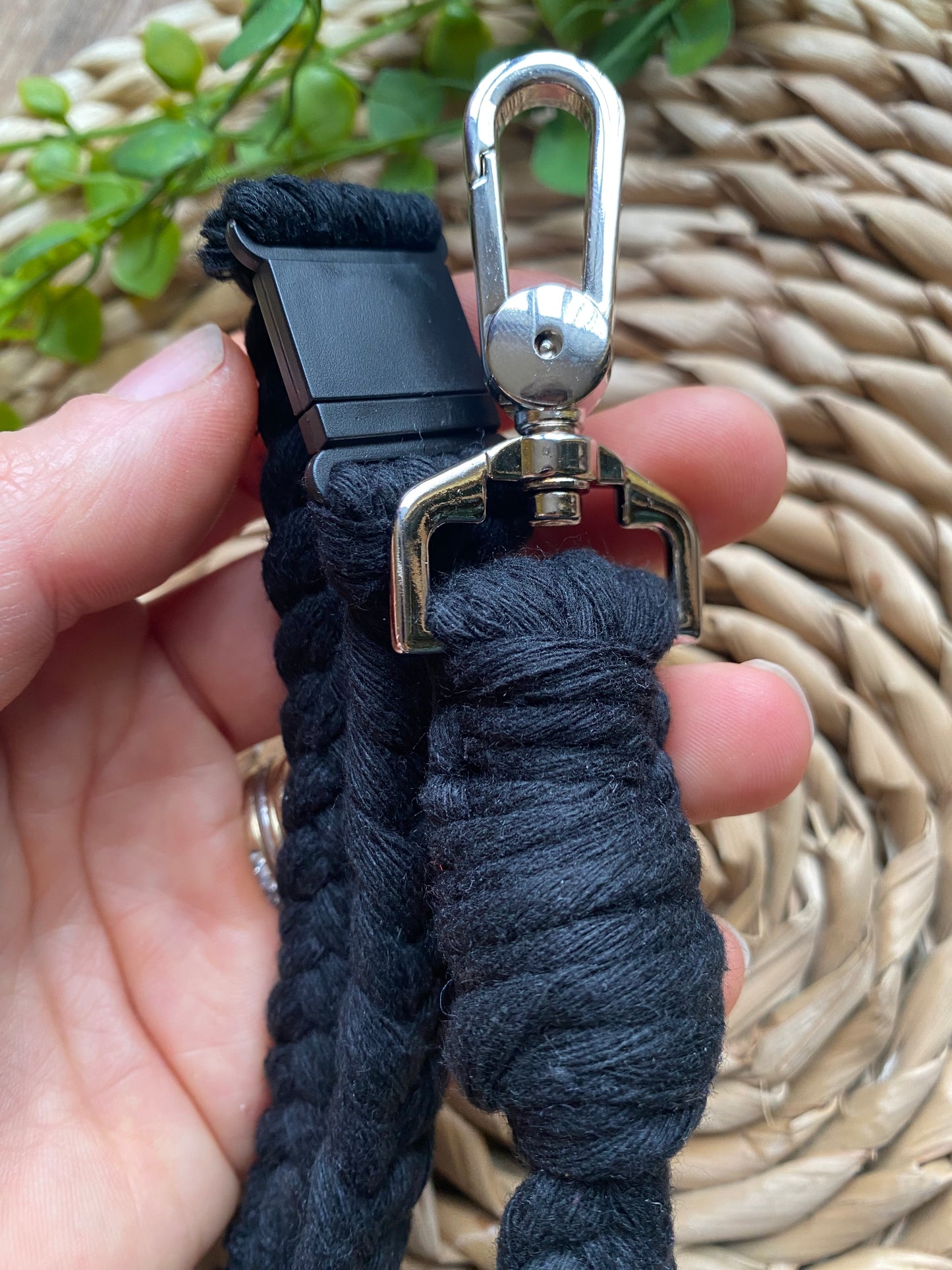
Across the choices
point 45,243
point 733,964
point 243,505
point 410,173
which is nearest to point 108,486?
point 243,505

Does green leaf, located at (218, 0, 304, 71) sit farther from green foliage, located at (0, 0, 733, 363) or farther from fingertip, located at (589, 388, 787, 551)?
fingertip, located at (589, 388, 787, 551)

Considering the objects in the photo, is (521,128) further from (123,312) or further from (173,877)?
(173,877)

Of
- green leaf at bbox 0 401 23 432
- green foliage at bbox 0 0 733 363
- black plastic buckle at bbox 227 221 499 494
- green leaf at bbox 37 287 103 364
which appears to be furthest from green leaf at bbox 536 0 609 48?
green leaf at bbox 0 401 23 432

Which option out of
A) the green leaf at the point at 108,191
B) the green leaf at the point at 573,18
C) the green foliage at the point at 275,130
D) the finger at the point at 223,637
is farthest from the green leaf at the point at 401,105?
the finger at the point at 223,637

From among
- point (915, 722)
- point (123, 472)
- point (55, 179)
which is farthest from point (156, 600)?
point (915, 722)

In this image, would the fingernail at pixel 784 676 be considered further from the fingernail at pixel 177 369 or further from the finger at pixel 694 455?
the fingernail at pixel 177 369

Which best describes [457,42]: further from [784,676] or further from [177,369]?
[784,676]
